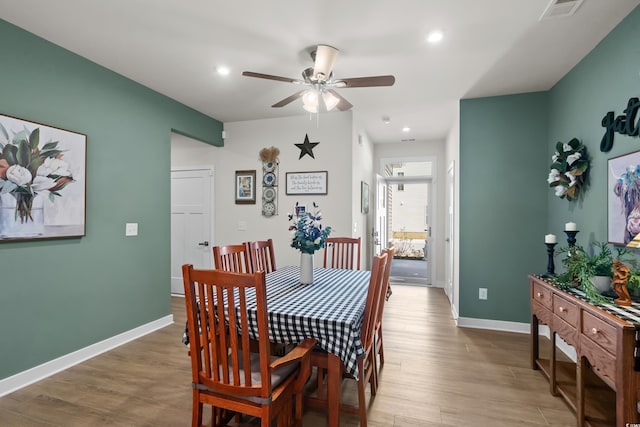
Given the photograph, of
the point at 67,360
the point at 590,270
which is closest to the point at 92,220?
the point at 67,360

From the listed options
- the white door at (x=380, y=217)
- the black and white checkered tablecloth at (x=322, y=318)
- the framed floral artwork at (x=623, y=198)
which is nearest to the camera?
the black and white checkered tablecloth at (x=322, y=318)

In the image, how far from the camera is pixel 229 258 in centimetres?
253

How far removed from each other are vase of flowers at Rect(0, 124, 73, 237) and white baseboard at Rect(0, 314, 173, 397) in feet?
3.40

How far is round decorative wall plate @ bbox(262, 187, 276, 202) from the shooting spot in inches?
A: 173

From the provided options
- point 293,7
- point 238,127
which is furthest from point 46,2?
point 238,127

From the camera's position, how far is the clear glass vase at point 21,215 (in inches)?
86.7

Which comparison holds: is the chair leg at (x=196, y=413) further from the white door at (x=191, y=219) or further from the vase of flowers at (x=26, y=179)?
the white door at (x=191, y=219)

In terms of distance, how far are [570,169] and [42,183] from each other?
432 centimetres

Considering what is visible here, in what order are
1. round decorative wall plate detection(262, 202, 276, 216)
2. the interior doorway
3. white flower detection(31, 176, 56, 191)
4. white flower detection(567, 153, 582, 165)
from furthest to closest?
the interior doorway
round decorative wall plate detection(262, 202, 276, 216)
white flower detection(567, 153, 582, 165)
white flower detection(31, 176, 56, 191)

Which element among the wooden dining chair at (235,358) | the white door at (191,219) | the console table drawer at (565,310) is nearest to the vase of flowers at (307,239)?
the wooden dining chair at (235,358)

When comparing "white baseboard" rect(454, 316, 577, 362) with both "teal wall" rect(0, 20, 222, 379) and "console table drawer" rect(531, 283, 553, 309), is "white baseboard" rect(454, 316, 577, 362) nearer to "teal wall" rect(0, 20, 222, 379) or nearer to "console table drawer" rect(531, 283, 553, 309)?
"console table drawer" rect(531, 283, 553, 309)

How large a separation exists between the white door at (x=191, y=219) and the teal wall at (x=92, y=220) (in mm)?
1041

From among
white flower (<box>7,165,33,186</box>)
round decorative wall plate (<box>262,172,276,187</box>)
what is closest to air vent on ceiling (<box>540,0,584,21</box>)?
round decorative wall plate (<box>262,172,276,187</box>)

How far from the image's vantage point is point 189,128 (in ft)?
13.1
